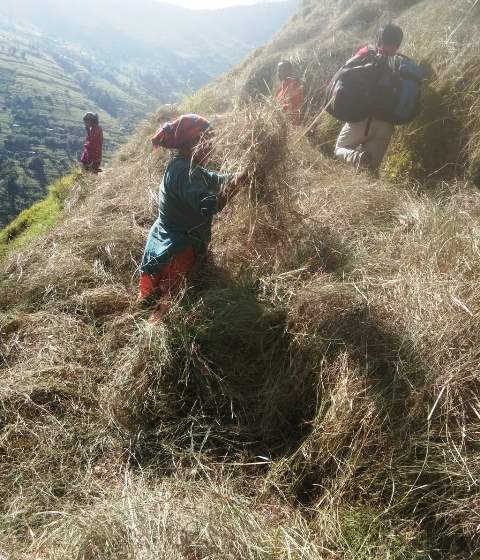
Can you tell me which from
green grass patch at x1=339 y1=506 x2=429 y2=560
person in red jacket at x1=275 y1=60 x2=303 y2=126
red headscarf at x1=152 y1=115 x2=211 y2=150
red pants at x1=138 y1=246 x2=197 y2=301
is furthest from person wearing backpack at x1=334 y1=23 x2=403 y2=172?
green grass patch at x1=339 y1=506 x2=429 y2=560

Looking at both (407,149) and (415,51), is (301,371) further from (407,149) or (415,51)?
(415,51)

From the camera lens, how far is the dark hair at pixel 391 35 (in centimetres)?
420

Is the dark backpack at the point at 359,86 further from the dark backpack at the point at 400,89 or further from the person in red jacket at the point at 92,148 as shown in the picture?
the person in red jacket at the point at 92,148

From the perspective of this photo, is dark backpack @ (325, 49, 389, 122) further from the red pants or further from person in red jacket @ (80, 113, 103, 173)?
person in red jacket @ (80, 113, 103, 173)

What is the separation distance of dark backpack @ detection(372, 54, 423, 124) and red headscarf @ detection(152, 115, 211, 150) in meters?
2.11

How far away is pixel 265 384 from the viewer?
252 cm

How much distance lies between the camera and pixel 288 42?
10.3 metres

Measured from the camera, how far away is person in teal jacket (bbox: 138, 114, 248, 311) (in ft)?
9.85

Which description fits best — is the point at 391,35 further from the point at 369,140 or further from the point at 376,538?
the point at 376,538

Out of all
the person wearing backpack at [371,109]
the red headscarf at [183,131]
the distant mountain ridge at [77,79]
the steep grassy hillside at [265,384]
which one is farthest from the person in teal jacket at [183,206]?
the distant mountain ridge at [77,79]

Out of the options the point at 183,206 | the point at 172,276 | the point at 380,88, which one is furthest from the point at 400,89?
the point at 172,276

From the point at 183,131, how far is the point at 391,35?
8.27ft

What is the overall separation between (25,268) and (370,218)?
10.4 ft

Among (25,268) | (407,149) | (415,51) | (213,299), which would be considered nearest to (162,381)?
(213,299)
